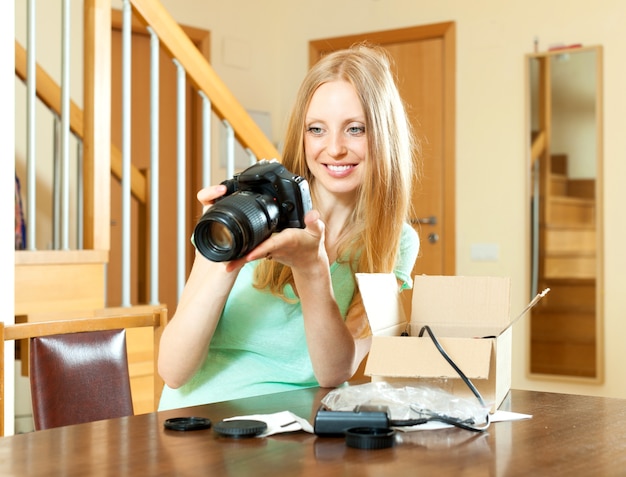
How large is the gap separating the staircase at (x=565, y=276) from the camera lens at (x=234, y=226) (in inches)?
141

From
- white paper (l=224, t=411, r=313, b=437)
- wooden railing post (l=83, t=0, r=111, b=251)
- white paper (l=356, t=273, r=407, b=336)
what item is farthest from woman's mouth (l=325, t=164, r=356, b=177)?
wooden railing post (l=83, t=0, r=111, b=251)

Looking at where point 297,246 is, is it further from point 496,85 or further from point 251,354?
point 496,85

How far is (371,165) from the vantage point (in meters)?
1.56

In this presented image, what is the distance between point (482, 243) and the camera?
4.81m

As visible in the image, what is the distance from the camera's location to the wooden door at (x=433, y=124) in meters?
4.93

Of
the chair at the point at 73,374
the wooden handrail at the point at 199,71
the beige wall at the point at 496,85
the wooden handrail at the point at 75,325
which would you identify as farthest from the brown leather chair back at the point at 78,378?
the beige wall at the point at 496,85

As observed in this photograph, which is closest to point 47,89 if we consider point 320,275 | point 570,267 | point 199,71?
point 199,71

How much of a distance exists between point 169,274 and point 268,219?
3829mm

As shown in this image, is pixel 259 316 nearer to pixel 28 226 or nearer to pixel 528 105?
pixel 28 226

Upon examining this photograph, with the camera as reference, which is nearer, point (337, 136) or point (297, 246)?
point (297, 246)

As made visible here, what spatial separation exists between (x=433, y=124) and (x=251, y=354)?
3669mm

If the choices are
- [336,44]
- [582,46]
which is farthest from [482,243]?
[336,44]

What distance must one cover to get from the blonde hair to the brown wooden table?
18.7 inches

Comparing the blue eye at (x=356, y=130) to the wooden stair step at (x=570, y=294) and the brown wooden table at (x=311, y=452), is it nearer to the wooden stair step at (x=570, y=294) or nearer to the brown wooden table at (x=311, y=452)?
the brown wooden table at (x=311, y=452)
